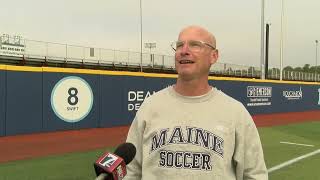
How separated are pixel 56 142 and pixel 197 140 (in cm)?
1113

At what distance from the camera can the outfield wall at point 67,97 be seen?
40.3 feet

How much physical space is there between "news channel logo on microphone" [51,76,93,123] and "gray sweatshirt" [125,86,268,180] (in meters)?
11.1

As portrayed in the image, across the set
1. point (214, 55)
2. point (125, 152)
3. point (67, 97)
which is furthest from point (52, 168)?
point (125, 152)

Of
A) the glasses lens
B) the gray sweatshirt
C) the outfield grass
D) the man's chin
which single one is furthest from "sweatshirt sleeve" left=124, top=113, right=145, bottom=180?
the outfield grass

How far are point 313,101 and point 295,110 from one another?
2.87 meters

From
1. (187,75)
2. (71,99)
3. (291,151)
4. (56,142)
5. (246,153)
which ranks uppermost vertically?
(187,75)

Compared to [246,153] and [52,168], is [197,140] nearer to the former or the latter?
[246,153]

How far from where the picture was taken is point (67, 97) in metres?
13.8

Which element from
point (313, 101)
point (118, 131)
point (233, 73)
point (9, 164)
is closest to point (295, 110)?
point (313, 101)

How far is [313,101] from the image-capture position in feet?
98.3

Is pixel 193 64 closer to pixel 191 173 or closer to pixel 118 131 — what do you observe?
pixel 191 173

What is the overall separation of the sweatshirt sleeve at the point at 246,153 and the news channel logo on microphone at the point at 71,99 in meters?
11.2

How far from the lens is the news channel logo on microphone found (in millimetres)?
13484

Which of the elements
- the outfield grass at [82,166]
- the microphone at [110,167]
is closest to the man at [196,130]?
the microphone at [110,167]
